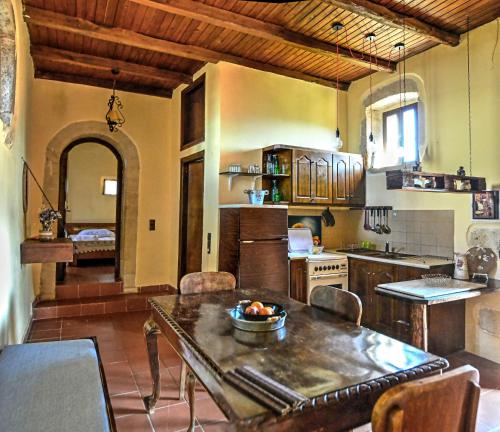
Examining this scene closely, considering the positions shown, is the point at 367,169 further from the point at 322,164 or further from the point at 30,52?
the point at 30,52

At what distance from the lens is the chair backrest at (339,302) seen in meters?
2.00

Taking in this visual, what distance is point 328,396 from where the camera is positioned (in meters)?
1.14

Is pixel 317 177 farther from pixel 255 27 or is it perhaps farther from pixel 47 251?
pixel 47 251

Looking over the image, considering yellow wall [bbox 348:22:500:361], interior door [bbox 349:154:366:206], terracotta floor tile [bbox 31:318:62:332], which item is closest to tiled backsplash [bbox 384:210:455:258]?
yellow wall [bbox 348:22:500:361]

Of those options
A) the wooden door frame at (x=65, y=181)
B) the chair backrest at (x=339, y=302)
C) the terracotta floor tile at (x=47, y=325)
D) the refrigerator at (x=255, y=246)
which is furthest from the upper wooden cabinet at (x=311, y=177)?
the terracotta floor tile at (x=47, y=325)

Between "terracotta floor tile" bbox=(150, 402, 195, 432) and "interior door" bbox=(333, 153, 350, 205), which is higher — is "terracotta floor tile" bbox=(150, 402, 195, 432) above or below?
below

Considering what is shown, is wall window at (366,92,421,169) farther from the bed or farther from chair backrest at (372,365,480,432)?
the bed

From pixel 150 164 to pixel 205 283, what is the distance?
326cm

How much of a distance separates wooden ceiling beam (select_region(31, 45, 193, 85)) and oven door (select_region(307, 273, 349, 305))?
314 centimetres

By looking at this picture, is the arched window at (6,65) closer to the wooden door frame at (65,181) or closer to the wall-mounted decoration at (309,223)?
the wooden door frame at (65,181)

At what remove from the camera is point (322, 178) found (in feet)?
14.9

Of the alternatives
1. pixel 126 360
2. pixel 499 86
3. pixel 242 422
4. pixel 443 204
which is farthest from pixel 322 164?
pixel 242 422

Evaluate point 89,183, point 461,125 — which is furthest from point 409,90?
point 89,183

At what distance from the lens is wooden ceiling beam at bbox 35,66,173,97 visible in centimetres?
475
